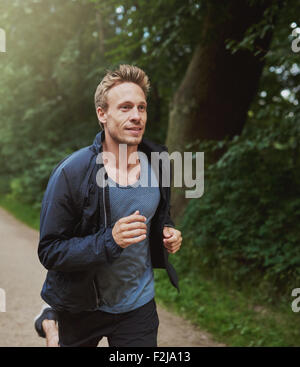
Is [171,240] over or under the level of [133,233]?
under

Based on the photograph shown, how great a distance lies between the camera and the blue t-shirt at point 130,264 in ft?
7.18

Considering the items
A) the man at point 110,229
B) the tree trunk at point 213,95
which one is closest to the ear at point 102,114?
the man at point 110,229

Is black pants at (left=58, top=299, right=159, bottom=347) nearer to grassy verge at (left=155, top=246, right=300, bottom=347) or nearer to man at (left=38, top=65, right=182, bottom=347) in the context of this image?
man at (left=38, top=65, right=182, bottom=347)

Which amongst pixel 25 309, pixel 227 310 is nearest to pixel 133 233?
pixel 227 310

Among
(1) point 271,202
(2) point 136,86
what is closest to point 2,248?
(1) point 271,202

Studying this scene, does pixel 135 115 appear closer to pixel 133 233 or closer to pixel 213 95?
pixel 133 233

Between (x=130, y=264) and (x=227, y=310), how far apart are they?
3.10m

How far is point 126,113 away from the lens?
2.12m

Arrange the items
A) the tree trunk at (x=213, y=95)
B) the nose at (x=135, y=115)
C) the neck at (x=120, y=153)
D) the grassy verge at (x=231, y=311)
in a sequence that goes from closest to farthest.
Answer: the nose at (x=135, y=115), the neck at (x=120, y=153), the grassy verge at (x=231, y=311), the tree trunk at (x=213, y=95)

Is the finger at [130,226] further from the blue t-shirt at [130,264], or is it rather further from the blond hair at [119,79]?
the blond hair at [119,79]

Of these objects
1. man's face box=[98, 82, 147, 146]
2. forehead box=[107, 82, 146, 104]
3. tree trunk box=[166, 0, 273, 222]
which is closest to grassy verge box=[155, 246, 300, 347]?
tree trunk box=[166, 0, 273, 222]

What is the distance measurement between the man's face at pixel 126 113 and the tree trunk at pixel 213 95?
468 centimetres
